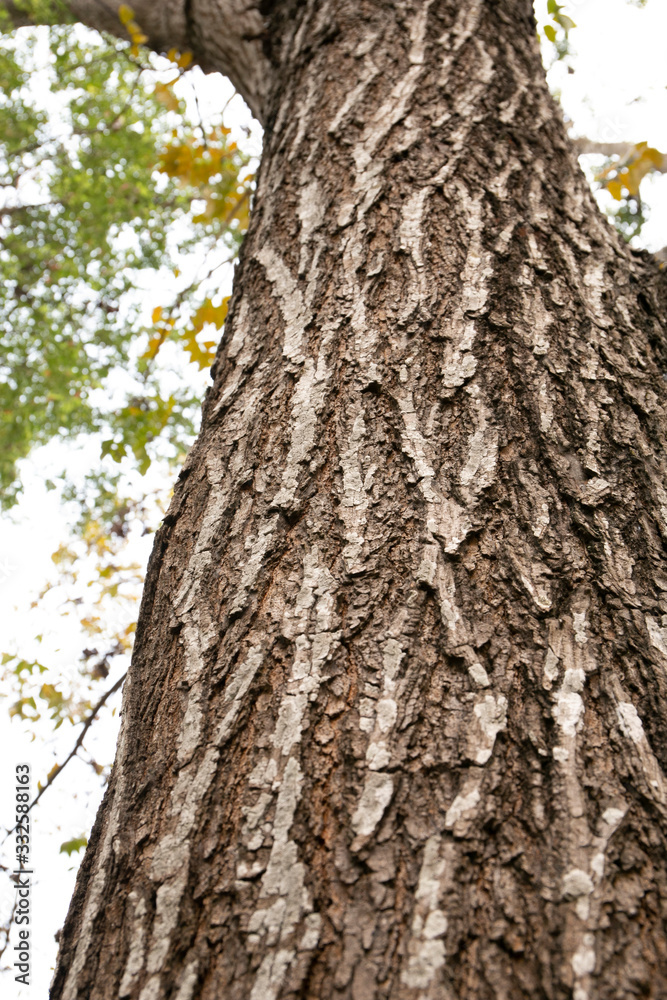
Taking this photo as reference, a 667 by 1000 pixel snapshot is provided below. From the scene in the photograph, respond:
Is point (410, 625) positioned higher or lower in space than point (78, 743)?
lower

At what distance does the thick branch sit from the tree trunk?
54.7 inches

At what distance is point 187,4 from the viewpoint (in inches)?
119

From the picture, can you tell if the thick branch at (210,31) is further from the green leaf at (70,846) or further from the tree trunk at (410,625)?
the green leaf at (70,846)

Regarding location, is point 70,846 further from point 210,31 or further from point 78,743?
point 210,31

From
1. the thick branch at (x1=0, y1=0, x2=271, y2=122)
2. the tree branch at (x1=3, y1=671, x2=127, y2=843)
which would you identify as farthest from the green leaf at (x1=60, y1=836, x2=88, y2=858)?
the thick branch at (x1=0, y1=0, x2=271, y2=122)

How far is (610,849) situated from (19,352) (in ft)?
19.5

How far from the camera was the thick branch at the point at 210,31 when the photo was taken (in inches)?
105

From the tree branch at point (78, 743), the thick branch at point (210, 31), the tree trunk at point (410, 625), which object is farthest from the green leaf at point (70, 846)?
the thick branch at point (210, 31)

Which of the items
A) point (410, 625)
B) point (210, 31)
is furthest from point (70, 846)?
point (210, 31)

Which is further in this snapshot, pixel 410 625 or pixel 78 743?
pixel 78 743

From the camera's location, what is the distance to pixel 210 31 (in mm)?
2982

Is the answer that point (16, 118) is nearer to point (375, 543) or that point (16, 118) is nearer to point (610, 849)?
point (375, 543)

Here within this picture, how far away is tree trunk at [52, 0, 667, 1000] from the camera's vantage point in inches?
31.4

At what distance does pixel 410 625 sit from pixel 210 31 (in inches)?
127
